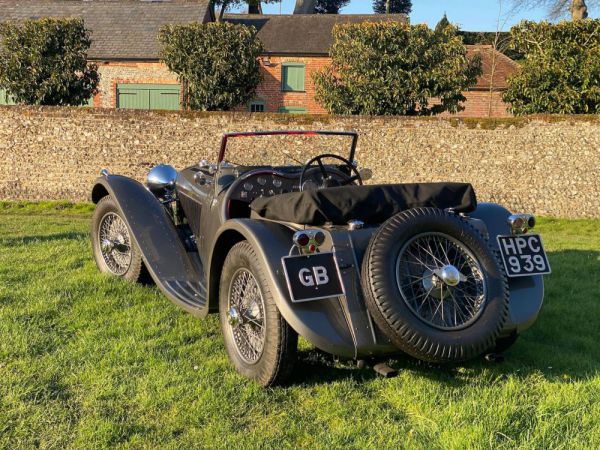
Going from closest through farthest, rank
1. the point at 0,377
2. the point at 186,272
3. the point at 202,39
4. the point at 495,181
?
the point at 0,377
the point at 186,272
the point at 495,181
the point at 202,39

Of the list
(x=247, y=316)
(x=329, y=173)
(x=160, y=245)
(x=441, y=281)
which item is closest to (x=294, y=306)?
(x=247, y=316)

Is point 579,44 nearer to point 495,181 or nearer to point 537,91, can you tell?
point 537,91

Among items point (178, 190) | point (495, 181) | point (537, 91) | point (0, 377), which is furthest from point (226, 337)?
point (537, 91)

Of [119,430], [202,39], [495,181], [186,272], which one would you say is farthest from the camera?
[202,39]

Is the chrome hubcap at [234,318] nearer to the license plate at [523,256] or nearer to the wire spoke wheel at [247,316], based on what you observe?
the wire spoke wheel at [247,316]

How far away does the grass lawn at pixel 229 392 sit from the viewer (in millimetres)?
2857

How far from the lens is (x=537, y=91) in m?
14.2

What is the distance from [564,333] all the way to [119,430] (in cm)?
321

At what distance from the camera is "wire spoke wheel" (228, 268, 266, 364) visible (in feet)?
11.6

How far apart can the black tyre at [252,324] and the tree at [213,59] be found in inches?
599

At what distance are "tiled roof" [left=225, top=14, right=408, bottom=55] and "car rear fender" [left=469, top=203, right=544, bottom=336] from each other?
77.7 feet

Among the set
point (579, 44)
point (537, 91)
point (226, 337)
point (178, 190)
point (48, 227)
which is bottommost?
point (48, 227)

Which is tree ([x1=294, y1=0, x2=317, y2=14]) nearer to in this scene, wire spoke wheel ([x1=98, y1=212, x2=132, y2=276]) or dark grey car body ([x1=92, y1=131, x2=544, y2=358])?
dark grey car body ([x1=92, y1=131, x2=544, y2=358])

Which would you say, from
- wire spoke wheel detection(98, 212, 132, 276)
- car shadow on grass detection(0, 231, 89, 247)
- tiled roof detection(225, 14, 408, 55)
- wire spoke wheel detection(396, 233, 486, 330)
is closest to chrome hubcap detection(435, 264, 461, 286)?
wire spoke wheel detection(396, 233, 486, 330)
